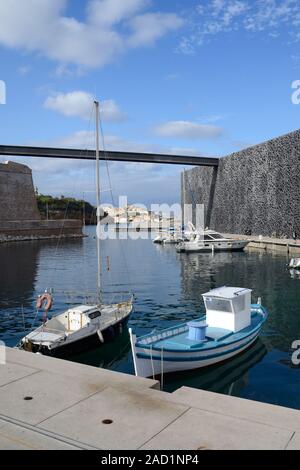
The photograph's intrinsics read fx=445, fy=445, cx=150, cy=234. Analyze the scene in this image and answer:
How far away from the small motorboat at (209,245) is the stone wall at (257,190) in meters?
7.73

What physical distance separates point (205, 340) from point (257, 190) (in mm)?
58167

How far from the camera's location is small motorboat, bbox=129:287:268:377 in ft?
45.6

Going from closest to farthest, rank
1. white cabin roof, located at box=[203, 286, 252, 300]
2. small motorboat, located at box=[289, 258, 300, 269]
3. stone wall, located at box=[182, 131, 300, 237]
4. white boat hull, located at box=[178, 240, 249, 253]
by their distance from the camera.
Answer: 1. white cabin roof, located at box=[203, 286, 252, 300]
2. small motorboat, located at box=[289, 258, 300, 269]
3. white boat hull, located at box=[178, 240, 249, 253]
4. stone wall, located at box=[182, 131, 300, 237]

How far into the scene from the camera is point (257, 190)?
70500mm

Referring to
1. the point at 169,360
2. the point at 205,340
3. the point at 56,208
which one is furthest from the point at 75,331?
the point at 56,208

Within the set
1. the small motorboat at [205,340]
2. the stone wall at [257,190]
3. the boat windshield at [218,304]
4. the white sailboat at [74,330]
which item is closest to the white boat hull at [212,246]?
the stone wall at [257,190]

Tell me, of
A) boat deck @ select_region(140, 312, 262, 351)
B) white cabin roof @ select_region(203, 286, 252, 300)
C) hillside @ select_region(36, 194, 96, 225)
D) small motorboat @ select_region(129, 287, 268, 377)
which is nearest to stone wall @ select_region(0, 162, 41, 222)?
hillside @ select_region(36, 194, 96, 225)

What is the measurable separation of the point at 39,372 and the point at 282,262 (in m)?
39.7

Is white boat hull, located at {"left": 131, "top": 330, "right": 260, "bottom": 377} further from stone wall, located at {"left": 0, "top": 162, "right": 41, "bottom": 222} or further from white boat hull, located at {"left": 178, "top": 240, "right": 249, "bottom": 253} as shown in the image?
stone wall, located at {"left": 0, "top": 162, "right": 41, "bottom": 222}

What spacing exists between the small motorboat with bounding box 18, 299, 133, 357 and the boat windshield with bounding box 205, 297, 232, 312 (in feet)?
13.5

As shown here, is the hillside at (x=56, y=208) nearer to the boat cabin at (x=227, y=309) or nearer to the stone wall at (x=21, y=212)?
the stone wall at (x=21, y=212)

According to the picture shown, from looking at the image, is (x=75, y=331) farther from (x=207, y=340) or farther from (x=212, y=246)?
(x=212, y=246)
